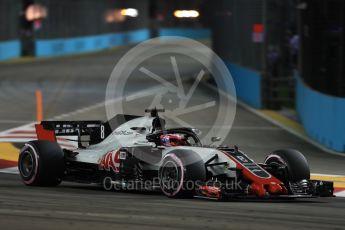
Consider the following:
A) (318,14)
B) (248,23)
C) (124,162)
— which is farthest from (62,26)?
(124,162)

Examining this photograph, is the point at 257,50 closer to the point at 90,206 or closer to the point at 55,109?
the point at 55,109

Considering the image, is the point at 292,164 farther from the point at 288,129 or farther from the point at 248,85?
the point at 248,85

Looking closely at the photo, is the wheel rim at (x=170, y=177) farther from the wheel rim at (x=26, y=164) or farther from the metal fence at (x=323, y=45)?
the metal fence at (x=323, y=45)

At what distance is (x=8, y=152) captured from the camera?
1819 centimetres

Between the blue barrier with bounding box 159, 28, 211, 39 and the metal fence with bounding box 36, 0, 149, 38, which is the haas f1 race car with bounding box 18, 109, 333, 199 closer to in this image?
the metal fence with bounding box 36, 0, 149, 38

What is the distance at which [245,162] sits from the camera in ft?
39.1

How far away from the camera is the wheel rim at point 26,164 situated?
13.4 m

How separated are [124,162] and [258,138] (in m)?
9.55

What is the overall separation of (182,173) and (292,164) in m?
1.67

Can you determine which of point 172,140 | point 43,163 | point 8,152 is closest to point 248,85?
point 8,152

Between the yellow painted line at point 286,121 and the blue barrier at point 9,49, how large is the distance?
112 feet

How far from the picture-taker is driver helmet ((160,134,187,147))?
41.4 ft

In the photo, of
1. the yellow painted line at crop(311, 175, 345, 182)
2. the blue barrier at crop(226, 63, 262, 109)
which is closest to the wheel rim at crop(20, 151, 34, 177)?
the yellow painted line at crop(311, 175, 345, 182)

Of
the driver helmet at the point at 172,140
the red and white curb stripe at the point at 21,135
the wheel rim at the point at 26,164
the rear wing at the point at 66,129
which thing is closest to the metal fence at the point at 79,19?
the red and white curb stripe at the point at 21,135
